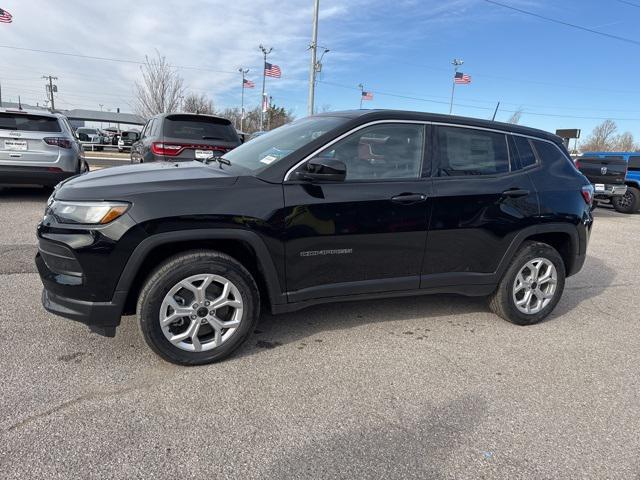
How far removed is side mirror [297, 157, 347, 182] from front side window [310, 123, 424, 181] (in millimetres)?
182

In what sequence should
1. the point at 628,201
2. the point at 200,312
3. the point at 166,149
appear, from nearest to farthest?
the point at 200,312, the point at 166,149, the point at 628,201

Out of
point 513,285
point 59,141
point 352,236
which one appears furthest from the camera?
point 59,141

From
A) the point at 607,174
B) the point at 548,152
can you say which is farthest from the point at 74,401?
the point at 607,174

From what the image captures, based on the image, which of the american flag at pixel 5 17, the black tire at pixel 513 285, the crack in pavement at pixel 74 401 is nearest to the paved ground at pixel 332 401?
the crack in pavement at pixel 74 401

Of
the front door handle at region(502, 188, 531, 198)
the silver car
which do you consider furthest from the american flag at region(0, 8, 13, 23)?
the front door handle at region(502, 188, 531, 198)

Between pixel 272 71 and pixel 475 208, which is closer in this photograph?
pixel 475 208

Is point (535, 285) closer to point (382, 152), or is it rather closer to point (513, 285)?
point (513, 285)

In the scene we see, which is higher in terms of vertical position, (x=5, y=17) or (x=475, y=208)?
(x=5, y=17)

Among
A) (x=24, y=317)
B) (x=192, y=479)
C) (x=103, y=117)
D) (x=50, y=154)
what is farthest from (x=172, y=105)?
(x=103, y=117)

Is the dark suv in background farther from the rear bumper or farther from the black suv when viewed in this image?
the black suv

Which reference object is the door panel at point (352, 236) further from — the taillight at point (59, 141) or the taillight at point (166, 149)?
the taillight at point (59, 141)

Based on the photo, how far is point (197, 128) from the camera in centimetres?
771

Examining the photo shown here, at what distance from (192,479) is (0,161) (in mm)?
7543

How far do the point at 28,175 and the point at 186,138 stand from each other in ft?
9.20
